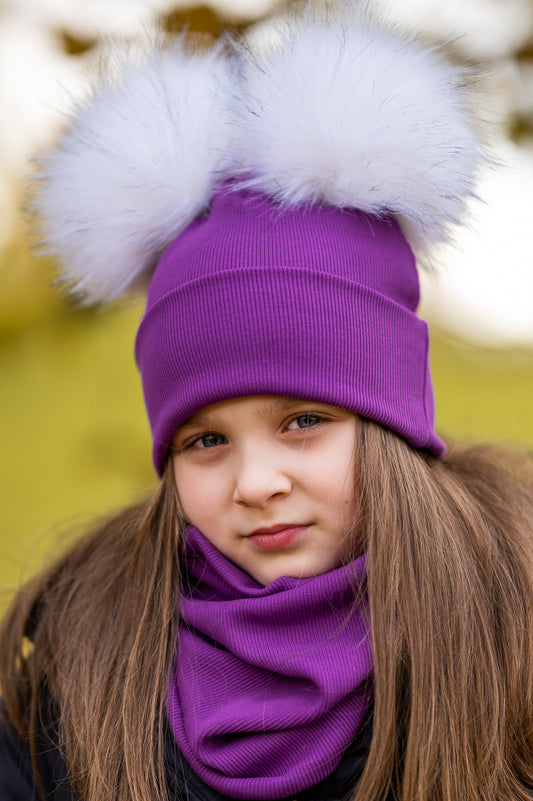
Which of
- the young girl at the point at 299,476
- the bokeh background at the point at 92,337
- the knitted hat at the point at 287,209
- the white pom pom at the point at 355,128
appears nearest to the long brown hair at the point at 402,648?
the young girl at the point at 299,476

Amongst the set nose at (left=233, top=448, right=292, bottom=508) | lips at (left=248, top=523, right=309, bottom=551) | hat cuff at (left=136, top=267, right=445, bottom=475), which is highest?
hat cuff at (left=136, top=267, right=445, bottom=475)

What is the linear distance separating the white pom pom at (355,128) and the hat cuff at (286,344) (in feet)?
0.47

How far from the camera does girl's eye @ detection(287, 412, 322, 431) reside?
45.4 inches

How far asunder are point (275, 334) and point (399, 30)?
0.55 m

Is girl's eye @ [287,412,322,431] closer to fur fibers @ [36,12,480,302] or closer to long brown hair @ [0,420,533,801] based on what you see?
long brown hair @ [0,420,533,801]

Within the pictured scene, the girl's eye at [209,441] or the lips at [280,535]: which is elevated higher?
the girl's eye at [209,441]

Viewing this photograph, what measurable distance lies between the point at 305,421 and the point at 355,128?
1.41 feet

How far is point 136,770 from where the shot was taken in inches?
44.6

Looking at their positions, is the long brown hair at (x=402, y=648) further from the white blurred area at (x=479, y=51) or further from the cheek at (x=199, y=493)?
the white blurred area at (x=479, y=51)

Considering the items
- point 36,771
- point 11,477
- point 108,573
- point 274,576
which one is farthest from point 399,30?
point 11,477

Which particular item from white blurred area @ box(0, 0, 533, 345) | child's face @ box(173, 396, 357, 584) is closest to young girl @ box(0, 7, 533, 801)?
child's face @ box(173, 396, 357, 584)

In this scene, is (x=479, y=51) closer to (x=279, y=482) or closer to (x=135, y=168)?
(x=135, y=168)

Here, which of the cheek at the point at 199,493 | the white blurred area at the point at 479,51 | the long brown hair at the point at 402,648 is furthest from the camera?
the white blurred area at the point at 479,51

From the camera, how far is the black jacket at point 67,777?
109cm
